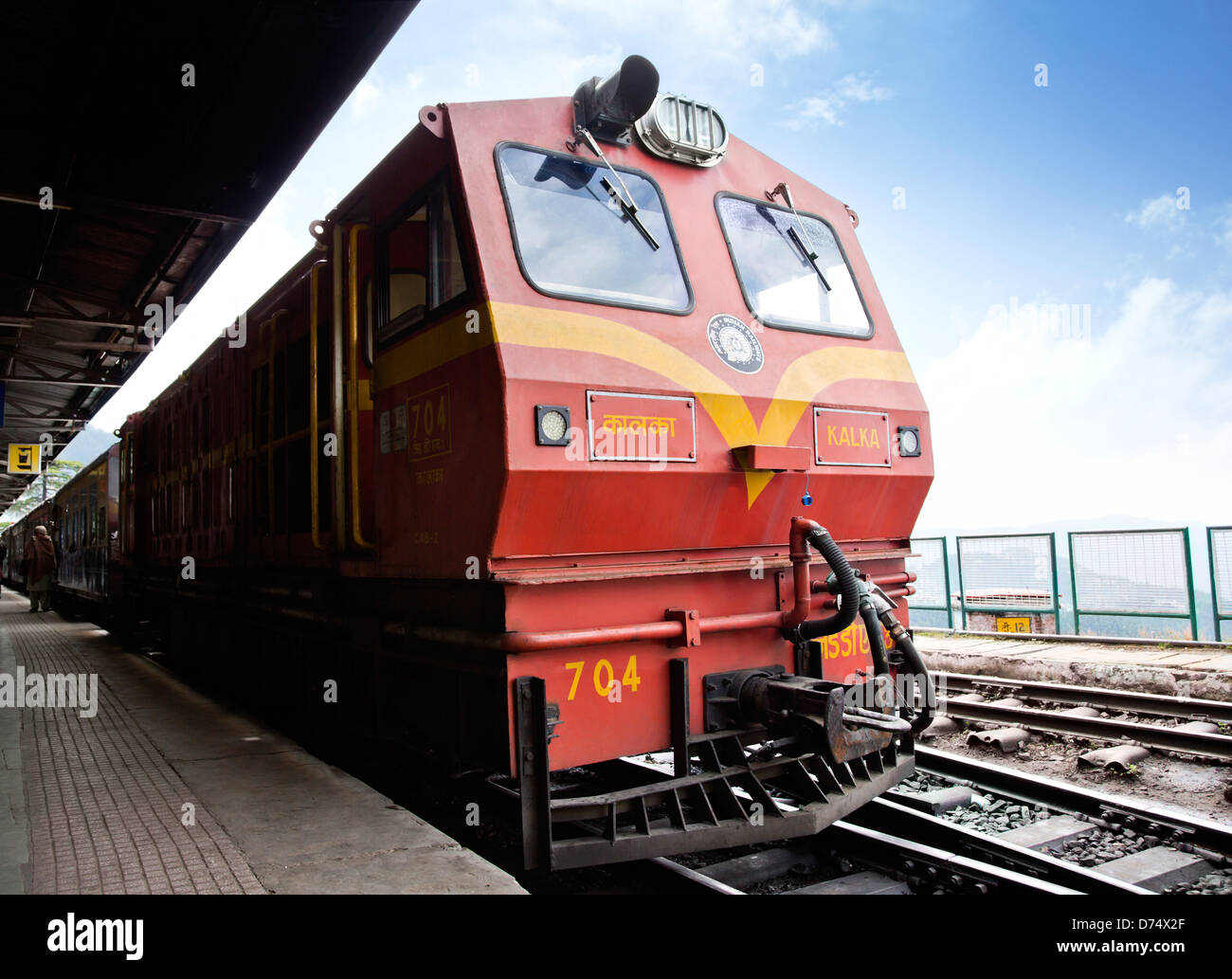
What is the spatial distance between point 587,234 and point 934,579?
37.0 feet

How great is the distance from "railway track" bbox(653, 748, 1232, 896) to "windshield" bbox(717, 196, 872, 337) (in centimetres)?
240

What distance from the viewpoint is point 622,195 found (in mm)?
3768

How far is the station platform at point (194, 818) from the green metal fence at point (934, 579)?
10327 mm

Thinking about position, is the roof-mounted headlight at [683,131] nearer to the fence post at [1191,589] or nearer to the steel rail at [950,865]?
the steel rail at [950,865]

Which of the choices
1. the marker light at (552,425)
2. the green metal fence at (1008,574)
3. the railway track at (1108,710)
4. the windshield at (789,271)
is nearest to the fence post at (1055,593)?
the green metal fence at (1008,574)

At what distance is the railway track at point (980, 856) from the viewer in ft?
11.3

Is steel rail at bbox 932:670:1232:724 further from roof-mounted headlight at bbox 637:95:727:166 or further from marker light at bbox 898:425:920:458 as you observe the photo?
roof-mounted headlight at bbox 637:95:727:166

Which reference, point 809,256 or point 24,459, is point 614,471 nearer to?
point 809,256

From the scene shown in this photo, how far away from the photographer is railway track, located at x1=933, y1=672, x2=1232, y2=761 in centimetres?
572

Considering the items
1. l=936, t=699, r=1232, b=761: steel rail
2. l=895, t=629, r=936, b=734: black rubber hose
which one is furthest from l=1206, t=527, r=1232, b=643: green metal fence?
l=895, t=629, r=936, b=734: black rubber hose

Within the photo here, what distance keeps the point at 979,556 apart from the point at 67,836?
12216 mm
